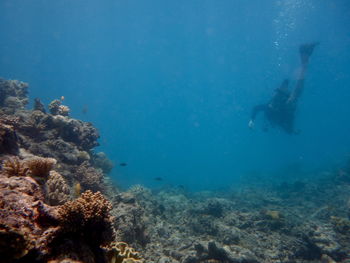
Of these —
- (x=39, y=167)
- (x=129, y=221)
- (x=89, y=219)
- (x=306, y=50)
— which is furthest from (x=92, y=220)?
(x=306, y=50)

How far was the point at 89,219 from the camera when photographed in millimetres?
3336

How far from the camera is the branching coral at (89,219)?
315 cm

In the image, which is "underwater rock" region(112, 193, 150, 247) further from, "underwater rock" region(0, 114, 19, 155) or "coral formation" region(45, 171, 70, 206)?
"underwater rock" region(0, 114, 19, 155)

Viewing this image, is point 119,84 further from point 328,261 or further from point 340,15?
point 328,261

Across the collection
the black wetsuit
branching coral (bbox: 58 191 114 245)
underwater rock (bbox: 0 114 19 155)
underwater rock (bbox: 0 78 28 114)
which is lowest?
branching coral (bbox: 58 191 114 245)

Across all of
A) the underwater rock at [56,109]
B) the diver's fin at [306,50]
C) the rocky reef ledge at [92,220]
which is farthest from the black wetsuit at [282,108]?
the underwater rock at [56,109]

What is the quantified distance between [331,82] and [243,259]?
489 ft

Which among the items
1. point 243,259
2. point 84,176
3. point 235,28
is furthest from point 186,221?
point 235,28

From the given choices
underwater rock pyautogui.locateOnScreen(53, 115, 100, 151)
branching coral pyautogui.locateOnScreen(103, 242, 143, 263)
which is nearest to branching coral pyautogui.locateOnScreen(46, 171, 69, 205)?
branching coral pyautogui.locateOnScreen(103, 242, 143, 263)

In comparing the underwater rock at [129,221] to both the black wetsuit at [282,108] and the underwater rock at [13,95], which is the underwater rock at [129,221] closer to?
the underwater rock at [13,95]

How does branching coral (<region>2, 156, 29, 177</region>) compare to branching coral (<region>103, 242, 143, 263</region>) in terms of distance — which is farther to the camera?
branching coral (<region>2, 156, 29, 177</region>)

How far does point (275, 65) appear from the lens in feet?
536

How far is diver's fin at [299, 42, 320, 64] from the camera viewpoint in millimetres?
32022

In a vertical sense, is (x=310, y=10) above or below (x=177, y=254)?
above
